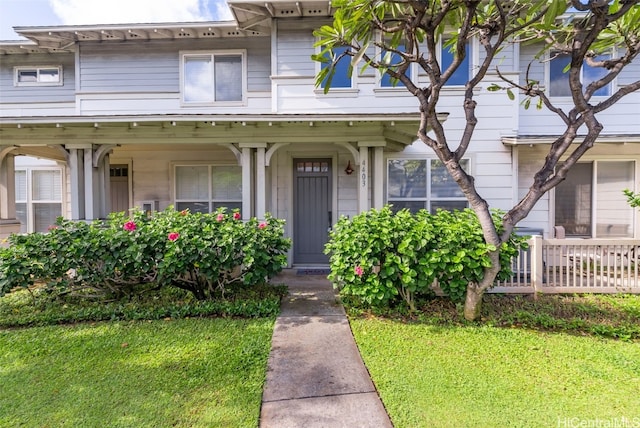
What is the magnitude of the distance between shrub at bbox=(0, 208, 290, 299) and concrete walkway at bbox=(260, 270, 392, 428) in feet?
3.45

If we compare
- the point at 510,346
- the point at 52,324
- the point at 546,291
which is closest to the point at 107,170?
the point at 52,324

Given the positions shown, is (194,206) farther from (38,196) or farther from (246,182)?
(38,196)

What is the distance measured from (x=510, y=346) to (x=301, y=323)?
2479 mm

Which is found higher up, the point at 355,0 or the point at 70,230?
the point at 355,0

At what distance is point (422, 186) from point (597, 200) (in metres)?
4.20

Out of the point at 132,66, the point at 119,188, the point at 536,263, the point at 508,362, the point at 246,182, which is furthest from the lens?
the point at 119,188

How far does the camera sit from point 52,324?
4.07 m

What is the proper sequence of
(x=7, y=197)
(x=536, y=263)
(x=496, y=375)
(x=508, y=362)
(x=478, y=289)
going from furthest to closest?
(x=7, y=197) < (x=536, y=263) < (x=478, y=289) < (x=508, y=362) < (x=496, y=375)

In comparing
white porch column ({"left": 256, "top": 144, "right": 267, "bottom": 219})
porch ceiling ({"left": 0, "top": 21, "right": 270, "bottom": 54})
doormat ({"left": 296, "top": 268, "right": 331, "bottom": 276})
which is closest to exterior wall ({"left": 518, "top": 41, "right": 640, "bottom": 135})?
doormat ({"left": 296, "top": 268, "right": 331, "bottom": 276})

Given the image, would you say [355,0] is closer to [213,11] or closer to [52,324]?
[52,324]

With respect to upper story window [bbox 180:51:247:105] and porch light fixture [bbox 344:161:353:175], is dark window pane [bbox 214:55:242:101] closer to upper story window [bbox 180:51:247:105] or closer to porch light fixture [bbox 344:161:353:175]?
upper story window [bbox 180:51:247:105]

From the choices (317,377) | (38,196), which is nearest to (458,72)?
(317,377)

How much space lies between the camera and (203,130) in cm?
571

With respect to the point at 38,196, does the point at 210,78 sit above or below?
above
